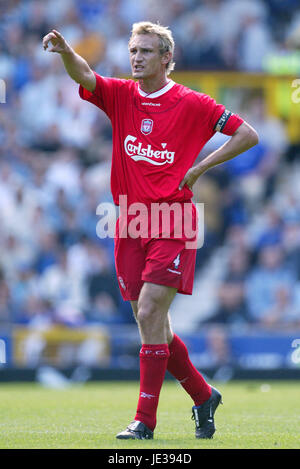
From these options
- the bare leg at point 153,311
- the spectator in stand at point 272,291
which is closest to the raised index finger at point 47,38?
the bare leg at point 153,311

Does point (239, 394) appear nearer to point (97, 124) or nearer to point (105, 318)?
point (105, 318)

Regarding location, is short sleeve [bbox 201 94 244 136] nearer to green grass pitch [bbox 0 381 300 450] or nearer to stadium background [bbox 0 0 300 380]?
green grass pitch [bbox 0 381 300 450]

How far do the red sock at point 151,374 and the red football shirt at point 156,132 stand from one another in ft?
2.92

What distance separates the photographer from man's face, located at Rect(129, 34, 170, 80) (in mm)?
5566

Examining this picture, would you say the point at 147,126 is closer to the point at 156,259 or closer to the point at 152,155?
the point at 152,155

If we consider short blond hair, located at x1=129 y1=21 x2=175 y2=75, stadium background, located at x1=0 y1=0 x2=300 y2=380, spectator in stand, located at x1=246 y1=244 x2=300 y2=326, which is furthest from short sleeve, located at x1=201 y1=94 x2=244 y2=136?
spectator in stand, located at x1=246 y1=244 x2=300 y2=326

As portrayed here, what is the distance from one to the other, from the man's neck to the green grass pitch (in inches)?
82.5

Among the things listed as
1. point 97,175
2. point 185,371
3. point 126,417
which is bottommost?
point 126,417

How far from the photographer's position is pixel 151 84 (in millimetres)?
5660

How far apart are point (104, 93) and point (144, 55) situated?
0.35 meters

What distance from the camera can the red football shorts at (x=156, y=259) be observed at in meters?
5.36

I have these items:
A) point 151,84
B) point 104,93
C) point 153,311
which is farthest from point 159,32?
point 153,311
